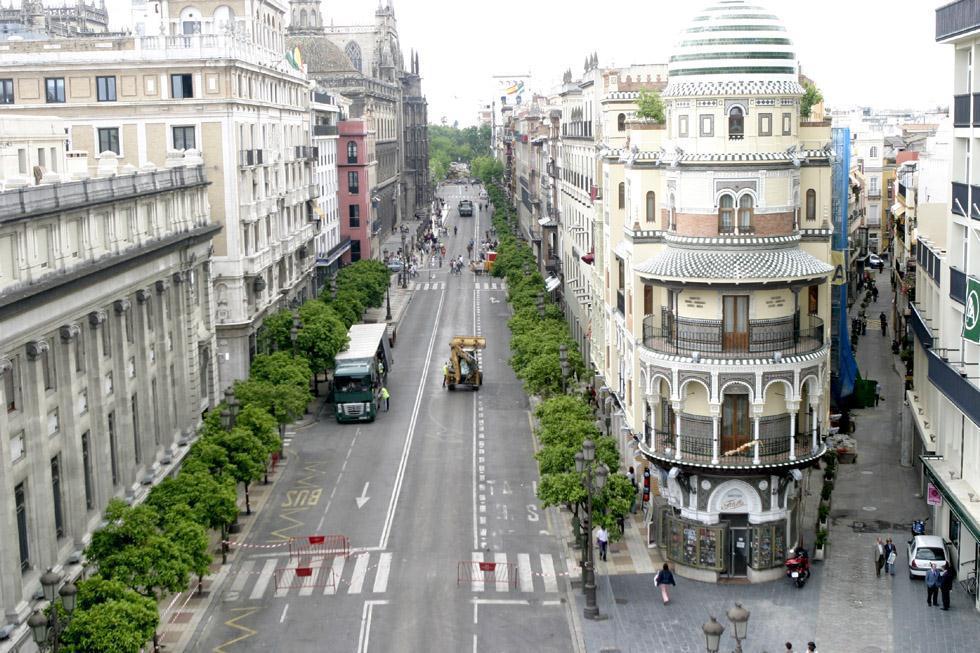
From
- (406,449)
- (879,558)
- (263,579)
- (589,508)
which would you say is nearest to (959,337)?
(879,558)

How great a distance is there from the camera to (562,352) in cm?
6238

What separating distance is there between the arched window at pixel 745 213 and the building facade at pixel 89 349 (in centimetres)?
2238

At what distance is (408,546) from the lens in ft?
163

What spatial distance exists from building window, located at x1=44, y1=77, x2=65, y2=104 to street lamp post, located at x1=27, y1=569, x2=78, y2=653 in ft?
158

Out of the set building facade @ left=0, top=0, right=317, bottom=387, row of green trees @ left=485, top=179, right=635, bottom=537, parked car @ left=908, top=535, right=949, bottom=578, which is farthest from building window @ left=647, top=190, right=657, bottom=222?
building facade @ left=0, top=0, right=317, bottom=387

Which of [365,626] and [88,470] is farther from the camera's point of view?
[88,470]

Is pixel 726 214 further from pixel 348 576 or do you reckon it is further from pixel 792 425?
pixel 348 576

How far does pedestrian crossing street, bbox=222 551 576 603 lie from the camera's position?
44844 mm

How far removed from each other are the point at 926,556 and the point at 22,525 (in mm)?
29720

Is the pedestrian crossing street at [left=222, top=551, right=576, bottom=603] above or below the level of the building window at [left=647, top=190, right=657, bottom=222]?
below

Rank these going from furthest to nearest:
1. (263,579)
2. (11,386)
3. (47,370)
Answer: (263,579) < (47,370) < (11,386)

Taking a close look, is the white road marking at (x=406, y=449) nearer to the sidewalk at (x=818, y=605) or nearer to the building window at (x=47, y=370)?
the sidewalk at (x=818, y=605)

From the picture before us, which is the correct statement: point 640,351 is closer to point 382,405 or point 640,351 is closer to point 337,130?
point 382,405

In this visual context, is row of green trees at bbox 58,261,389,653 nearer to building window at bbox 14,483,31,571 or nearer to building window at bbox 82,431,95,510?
building window at bbox 82,431,95,510
